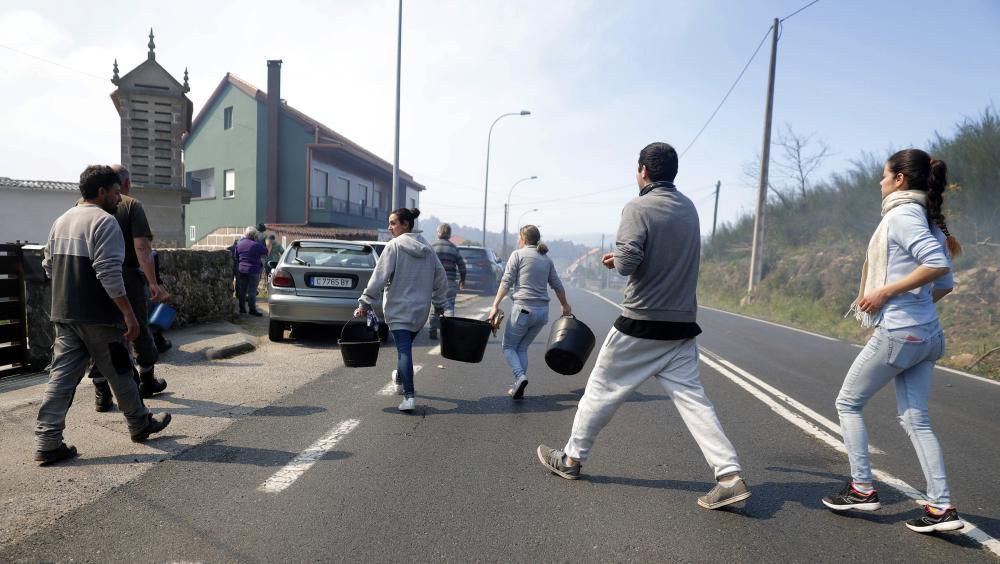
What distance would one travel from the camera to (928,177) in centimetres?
329

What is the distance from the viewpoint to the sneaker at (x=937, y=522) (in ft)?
10.2

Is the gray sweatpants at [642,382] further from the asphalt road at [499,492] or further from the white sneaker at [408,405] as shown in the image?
the white sneaker at [408,405]

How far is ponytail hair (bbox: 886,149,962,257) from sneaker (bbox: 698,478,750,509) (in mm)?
1641

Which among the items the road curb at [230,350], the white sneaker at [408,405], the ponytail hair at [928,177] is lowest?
the road curb at [230,350]

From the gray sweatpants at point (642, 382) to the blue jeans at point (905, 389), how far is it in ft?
2.09

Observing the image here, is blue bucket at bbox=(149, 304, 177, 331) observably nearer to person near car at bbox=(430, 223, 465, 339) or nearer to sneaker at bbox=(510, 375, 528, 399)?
sneaker at bbox=(510, 375, 528, 399)

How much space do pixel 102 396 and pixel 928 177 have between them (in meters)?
5.79

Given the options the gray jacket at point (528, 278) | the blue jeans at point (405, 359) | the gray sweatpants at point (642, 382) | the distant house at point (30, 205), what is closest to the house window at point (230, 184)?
the distant house at point (30, 205)

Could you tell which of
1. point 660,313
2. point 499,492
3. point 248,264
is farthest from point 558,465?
point 248,264

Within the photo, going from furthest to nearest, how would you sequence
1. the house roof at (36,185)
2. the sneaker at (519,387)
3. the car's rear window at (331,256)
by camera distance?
1. the house roof at (36,185)
2. the car's rear window at (331,256)
3. the sneaker at (519,387)

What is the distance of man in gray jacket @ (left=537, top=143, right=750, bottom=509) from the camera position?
3.44 metres

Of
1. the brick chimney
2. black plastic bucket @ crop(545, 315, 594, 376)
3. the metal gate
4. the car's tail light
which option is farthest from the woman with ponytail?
the brick chimney

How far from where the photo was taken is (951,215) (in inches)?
720

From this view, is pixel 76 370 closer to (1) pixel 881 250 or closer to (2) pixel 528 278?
(2) pixel 528 278
